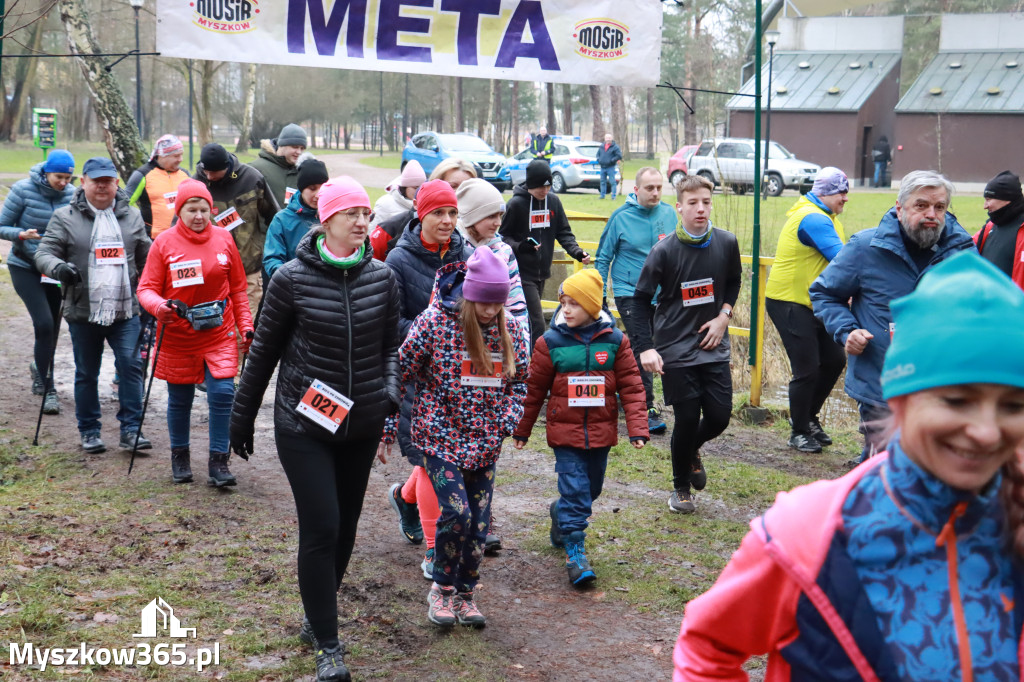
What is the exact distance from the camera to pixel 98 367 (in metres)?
7.66

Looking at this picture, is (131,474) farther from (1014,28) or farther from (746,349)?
(1014,28)

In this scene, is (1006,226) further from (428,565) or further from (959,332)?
(959,332)

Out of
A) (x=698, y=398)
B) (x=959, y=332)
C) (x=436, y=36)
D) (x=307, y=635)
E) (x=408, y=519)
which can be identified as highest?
(x=436, y=36)

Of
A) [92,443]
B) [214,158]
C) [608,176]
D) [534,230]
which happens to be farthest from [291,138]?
[608,176]

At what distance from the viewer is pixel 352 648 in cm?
465

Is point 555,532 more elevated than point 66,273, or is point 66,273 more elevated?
point 66,273

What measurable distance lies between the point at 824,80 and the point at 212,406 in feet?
138

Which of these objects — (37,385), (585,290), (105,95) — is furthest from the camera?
(105,95)

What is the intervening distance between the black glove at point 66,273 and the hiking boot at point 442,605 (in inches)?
150

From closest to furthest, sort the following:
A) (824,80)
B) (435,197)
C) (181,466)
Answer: (435,197), (181,466), (824,80)

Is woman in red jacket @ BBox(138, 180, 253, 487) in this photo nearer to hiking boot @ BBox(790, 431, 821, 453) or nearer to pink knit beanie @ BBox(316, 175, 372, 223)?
pink knit beanie @ BBox(316, 175, 372, 223)

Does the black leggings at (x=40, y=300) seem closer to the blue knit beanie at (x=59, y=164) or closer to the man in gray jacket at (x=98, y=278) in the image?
the blue knit beanie at (x=59, y=164)

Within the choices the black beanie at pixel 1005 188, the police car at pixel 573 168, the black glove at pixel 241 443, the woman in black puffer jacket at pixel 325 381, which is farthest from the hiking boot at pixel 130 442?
the police car at pixel 573 168

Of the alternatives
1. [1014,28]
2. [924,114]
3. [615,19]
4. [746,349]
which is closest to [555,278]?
[746,349]
